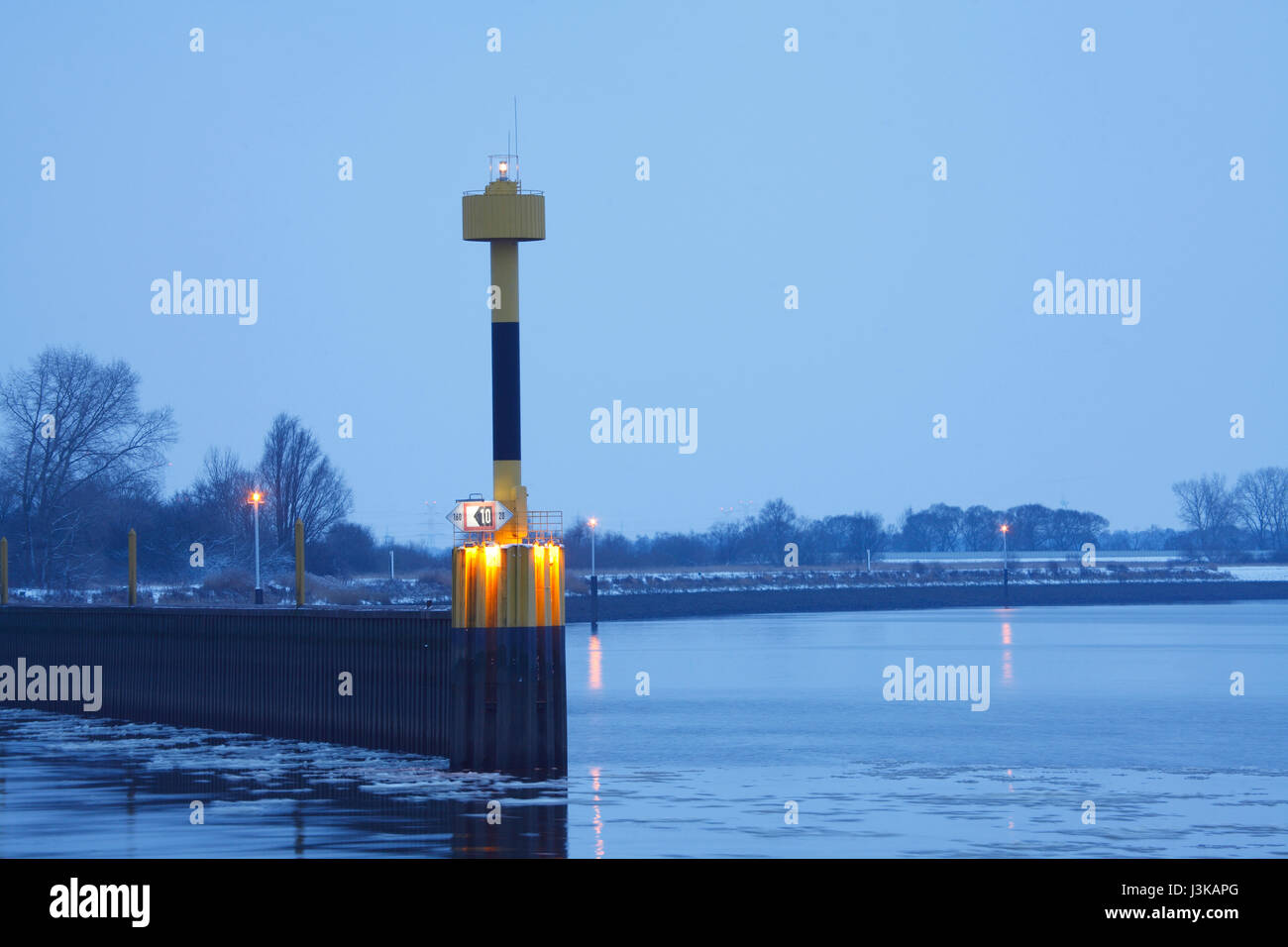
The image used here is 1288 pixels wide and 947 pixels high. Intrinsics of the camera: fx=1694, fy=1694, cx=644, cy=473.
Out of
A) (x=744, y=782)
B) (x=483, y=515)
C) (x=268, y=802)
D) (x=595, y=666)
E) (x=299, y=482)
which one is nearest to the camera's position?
(x=268, y=802)

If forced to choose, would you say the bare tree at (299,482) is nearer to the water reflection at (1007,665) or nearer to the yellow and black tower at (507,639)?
the water reflection at (1007,665)

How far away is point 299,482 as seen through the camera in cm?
13550

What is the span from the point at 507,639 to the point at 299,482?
105m

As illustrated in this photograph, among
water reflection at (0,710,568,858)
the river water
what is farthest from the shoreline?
water reflection at (0,710,568,858)

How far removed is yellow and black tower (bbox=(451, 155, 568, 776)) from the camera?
33.6 meters

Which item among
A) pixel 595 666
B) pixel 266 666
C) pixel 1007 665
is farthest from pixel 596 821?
pixel 1007 665

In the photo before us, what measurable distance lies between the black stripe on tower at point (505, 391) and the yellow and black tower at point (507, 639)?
0.91 metres

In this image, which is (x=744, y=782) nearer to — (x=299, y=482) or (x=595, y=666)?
(x=595, y=666)

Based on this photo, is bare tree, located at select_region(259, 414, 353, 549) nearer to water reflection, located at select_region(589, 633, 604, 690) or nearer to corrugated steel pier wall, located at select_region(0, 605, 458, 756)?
water reflection, located at select_region(589, 633, 604, 690)

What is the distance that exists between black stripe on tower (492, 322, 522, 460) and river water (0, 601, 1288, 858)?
6.94 m

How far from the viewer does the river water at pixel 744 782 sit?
27.5 m

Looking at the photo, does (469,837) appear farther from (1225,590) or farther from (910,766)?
(1225,590)

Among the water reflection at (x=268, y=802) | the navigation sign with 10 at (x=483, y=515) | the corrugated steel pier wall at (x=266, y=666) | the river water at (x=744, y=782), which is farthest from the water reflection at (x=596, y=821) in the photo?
the navigation sign with 10 at (x=483, y=515)
